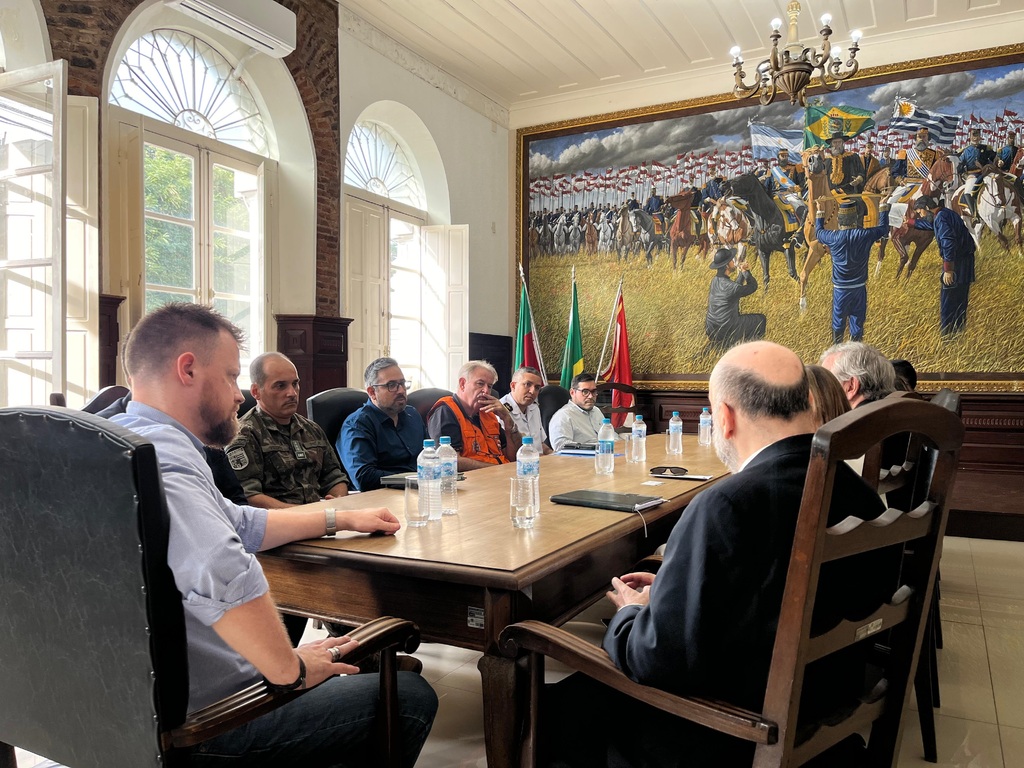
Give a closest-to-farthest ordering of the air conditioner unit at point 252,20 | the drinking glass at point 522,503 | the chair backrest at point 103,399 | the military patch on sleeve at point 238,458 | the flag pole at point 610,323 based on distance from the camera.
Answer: the drinking glass at point 522,503 → the chair backrest at point 103,399 → the military patch on sleeve at point 238,458 → the air conditioner unit at point 252,20 → the flag pole at point 610,323

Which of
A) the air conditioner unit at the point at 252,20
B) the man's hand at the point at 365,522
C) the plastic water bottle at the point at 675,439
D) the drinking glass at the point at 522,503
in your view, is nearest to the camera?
the man's hand at the point at 365,522

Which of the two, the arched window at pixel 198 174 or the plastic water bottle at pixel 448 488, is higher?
the arched window at pixel 198 174

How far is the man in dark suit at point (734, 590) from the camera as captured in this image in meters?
1.20

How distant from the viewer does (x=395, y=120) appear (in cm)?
720

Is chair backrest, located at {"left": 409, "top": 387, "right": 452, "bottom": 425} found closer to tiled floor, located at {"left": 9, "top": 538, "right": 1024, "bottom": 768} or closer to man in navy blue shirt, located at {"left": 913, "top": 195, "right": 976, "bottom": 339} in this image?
tiled floor, located at {"left": 9, "top": 538, "right": 1024, "bottom": 768}

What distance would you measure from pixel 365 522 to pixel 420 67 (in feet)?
20.2

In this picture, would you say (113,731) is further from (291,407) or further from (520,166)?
(520,166)

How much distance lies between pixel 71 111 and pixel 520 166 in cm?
513

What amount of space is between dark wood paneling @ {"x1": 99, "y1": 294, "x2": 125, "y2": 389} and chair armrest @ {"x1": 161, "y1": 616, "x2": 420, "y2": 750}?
3.40 metres

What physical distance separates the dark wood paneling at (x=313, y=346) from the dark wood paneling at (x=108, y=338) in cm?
145

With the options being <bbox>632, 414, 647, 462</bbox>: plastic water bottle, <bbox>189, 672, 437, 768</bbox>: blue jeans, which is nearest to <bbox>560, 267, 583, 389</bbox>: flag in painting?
<bbox>632, 414, 647, 462</bbox>: plastic water bottle

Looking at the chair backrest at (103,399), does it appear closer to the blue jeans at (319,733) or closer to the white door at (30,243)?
the white door at (30,243)

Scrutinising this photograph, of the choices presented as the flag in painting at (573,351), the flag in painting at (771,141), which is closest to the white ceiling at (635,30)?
the flag in painting at (771,141)

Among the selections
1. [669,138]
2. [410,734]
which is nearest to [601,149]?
[669,138]
